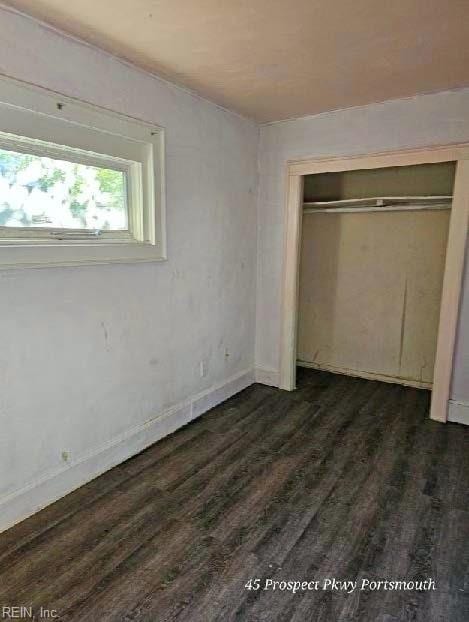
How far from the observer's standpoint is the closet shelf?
3458 millimetres

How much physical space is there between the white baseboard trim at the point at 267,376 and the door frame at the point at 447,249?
0.13 meters

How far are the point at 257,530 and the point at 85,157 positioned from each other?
84.1 inches

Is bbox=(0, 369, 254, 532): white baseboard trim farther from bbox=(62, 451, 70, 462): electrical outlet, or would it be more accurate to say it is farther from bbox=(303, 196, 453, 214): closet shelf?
bbox=(303, 196, 453, 214): closet shelf

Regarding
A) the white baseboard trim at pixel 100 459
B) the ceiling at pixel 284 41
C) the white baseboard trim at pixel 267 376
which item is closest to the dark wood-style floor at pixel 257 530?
the white baseboard trim at pixel 100 459

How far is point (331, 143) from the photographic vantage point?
3.19 metres

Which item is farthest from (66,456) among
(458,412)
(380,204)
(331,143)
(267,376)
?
(380,204)

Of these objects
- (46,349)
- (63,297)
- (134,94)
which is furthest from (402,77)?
(46,349)

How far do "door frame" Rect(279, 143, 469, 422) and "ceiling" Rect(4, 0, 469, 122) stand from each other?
1.46 feet

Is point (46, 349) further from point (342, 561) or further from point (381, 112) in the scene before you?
point (381, 112)

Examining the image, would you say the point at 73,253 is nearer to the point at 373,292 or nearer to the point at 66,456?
the point at 66,456

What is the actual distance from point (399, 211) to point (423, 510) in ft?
8.49

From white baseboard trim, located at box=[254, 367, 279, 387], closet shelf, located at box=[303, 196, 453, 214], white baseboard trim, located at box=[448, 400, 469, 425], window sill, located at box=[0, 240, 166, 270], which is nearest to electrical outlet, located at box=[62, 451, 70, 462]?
window sill, located at box=[0, 240, 166, 270]

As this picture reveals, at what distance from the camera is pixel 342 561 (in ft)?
5.78

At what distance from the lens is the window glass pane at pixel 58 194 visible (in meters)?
1.88
